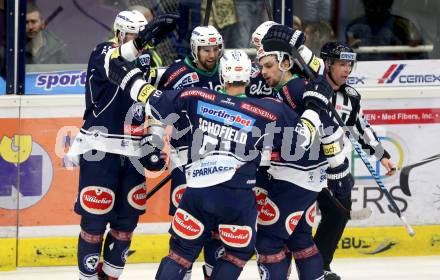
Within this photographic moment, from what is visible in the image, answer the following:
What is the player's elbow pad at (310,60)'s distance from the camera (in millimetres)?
7348

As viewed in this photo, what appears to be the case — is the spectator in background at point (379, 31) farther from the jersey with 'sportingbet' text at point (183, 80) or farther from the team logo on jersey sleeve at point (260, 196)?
the team logo on jersey sleeve at point (260, 196)

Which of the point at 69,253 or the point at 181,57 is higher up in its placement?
Result: the point at 181,57

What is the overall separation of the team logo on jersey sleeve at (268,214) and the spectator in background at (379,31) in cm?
197

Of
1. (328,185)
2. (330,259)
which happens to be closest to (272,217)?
(328,185)

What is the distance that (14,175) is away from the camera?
8227mm

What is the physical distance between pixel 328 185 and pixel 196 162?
1127 mm

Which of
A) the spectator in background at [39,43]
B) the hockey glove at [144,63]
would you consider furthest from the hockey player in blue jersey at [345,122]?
the spectator in background at [39,43]

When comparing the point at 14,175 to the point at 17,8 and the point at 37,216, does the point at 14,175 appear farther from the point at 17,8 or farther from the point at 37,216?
the point at 17,8

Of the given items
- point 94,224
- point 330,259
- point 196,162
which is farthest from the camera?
point 330,259

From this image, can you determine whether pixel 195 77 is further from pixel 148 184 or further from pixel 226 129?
pixel 148 184

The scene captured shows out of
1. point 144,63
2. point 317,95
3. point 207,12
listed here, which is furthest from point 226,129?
point 207,12

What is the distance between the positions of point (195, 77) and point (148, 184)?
1244 millimetres

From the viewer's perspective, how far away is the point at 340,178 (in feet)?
23.5

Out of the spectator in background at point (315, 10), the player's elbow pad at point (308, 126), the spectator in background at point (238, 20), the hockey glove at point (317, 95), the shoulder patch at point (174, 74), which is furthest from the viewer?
the spectator in background at point (315, 10)
